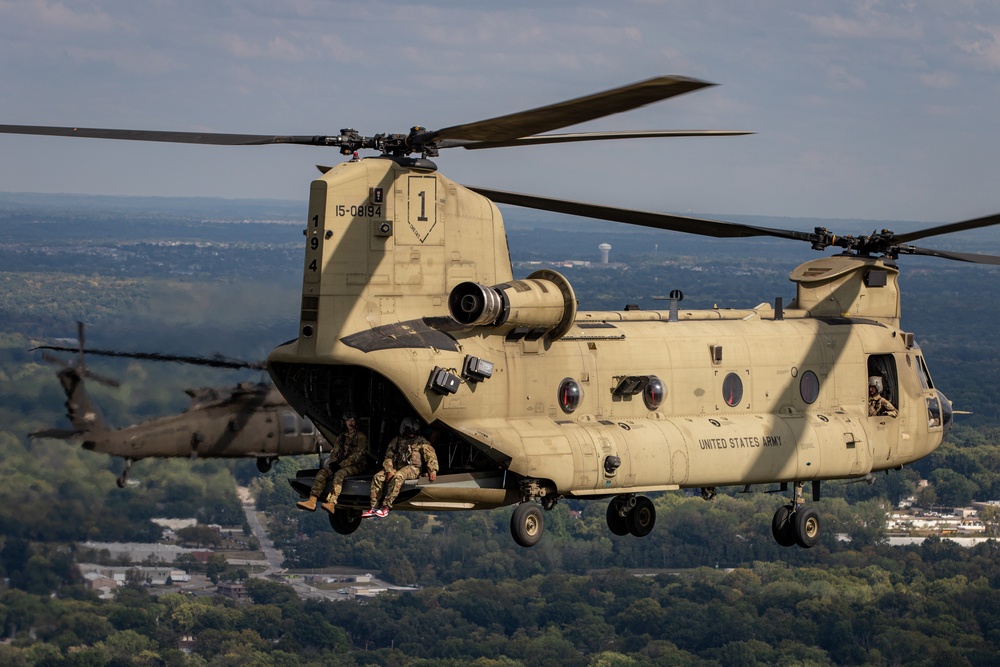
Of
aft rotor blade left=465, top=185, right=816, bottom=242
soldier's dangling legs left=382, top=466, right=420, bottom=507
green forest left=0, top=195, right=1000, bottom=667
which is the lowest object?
green forest left=0, top=195, right=1000, bottom=667

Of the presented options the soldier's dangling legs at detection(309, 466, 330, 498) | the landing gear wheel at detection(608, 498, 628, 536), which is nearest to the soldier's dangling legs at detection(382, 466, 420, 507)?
the soldier's dangling legs at detection(309, 466, 330, 498)

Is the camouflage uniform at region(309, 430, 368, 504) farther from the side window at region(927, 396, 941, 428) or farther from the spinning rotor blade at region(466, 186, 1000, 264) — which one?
the side window at region(927, 396, 941, 428)

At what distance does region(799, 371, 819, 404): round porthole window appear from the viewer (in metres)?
36.5

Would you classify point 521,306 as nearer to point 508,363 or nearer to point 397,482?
point 508,363

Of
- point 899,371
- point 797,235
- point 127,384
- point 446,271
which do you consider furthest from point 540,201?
point 127,384

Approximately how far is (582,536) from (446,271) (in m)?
157

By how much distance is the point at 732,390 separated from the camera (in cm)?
3525

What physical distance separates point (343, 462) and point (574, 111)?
27.1 ft

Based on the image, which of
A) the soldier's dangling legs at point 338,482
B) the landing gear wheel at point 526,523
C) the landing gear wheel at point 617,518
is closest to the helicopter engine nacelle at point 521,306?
the landing gear wheel at point 526,523

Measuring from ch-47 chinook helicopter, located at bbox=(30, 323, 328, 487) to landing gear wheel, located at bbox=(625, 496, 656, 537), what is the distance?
10237 millimetres

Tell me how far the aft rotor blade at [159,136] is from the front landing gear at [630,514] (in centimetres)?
992

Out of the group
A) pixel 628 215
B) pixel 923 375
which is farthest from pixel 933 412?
pixel 628 215

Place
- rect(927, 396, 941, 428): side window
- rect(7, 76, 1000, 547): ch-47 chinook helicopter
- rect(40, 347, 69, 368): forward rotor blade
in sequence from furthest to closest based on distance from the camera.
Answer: rect(40, 347, 69, 368): forward rotor blade → rect(927, 396, 941, 428): side window → rect(7, 76, 1000, 547): ch-47 chinook helicopter

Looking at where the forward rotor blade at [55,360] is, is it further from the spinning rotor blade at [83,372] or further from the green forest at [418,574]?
the green forest at [418,574]
